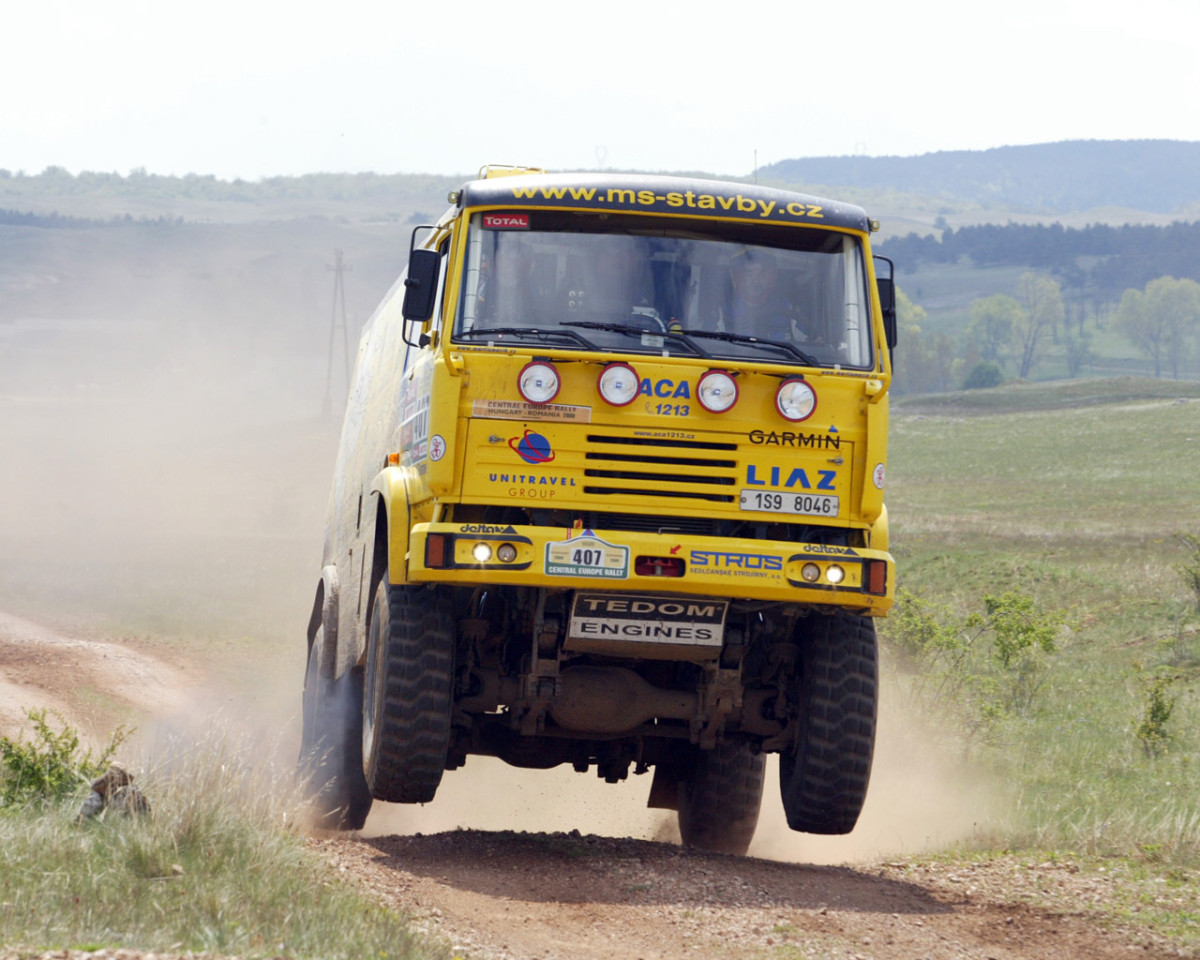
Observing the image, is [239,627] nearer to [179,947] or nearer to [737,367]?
[737,367]

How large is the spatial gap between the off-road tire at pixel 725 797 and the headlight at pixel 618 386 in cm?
306

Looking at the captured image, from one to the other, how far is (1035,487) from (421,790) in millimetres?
43852

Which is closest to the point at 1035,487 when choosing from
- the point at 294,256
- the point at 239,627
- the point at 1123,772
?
the point at 239,627

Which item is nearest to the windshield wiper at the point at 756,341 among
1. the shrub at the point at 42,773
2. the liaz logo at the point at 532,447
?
the liaz logo at the point at 532,447

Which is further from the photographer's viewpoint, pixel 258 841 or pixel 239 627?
pixel 239 627

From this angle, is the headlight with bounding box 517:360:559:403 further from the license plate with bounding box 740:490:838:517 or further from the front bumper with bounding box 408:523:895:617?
the license plate with bounding box 740:490:838:517

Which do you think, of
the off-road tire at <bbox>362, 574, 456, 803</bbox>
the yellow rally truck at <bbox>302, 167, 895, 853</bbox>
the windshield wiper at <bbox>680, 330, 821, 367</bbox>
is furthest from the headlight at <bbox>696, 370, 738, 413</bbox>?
the off-road tire at <bbox>362, 574, 456, 803</bbox>

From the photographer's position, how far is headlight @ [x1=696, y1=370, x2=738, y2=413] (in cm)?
773

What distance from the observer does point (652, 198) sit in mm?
8188

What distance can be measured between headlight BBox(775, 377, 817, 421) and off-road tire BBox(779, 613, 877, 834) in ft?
3.90

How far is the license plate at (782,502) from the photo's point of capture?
25.5 feet

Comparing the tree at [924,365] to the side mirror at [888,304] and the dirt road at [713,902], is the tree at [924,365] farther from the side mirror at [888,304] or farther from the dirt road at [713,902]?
the dirt road at [713,902]

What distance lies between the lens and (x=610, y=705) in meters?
8.42

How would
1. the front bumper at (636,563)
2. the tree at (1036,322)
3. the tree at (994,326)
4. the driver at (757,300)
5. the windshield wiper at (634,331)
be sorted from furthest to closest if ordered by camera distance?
the tree at (994,326) < the tree at (1036,322) < the driver at (757,300) < the windshield wiper at (634,331) < the front bumper at (636,563)
